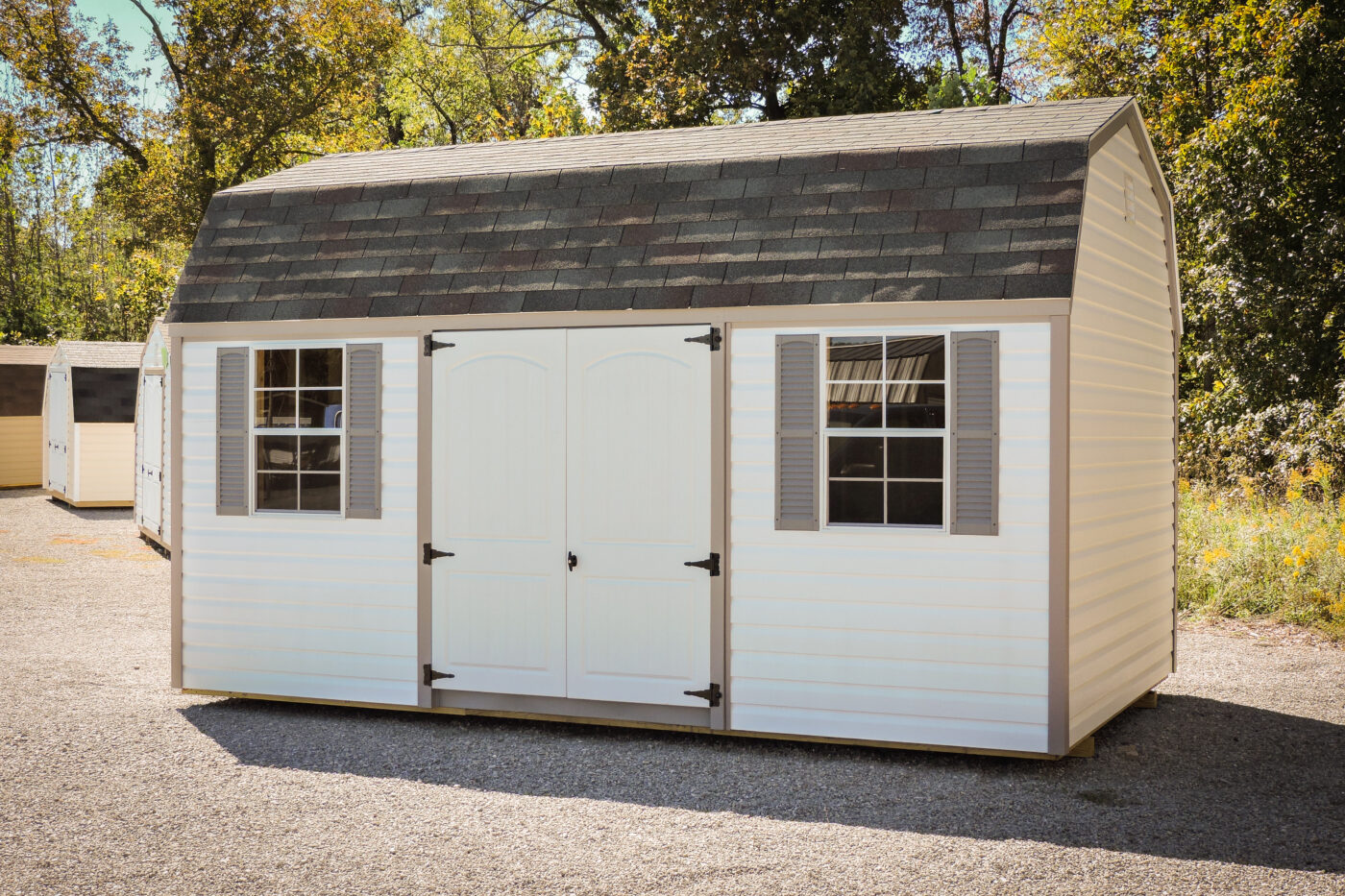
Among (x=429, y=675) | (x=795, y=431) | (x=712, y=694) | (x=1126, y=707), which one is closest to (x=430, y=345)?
(x=429, y=675)

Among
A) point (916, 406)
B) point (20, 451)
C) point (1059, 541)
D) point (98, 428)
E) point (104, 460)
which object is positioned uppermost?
point (98, 428)

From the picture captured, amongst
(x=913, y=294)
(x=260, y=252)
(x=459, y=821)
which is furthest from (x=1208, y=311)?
(x=459, y=821)

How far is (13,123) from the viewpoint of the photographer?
2506 centimetres

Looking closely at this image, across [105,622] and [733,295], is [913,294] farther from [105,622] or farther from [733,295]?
[105,622]

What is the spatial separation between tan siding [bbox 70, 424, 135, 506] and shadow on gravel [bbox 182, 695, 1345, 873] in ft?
51.5

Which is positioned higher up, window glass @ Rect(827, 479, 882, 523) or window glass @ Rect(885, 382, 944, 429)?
window glass @ Rect(885, 382, 944, 429)

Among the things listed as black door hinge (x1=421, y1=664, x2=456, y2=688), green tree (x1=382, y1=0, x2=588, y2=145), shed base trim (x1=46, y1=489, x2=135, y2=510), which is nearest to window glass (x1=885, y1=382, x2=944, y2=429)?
black door hinge (x1=421, y1=664, x2=456, y2=688)

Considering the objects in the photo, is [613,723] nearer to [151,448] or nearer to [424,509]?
[424,509]

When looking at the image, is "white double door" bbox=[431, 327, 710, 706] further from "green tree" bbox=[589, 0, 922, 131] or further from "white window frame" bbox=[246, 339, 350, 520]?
"green tree" bbox=[589, 0, 922, 131]

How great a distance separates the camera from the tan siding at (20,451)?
84.7ft

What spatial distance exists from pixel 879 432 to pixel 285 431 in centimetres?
357

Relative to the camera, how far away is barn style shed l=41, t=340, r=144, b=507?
21.0 meters

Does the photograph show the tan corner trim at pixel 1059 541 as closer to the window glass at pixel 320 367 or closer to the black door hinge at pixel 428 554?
the black door hinge at pixel 428 554

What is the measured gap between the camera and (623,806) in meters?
5.36
